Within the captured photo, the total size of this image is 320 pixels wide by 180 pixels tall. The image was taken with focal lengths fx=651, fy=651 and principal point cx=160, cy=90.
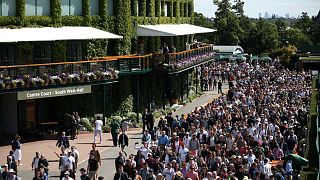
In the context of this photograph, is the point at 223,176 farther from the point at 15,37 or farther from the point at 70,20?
the point at 70,20

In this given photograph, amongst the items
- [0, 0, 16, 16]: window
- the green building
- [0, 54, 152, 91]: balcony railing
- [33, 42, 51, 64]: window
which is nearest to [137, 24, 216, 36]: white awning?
the green building

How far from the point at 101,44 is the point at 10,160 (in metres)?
18.6

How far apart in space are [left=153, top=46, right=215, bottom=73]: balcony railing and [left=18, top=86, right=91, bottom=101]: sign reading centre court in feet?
30.3

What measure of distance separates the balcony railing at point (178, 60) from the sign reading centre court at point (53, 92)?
9227 mm

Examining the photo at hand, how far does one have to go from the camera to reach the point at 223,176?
20.8m

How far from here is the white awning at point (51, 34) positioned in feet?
108

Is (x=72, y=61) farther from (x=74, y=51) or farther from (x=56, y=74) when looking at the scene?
(x=56, y=74)

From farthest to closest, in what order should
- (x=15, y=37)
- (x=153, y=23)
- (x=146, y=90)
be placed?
(x=153, y=23) < (x=146, y=90) < (x=15, y=37)

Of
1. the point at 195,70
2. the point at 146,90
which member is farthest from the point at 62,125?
the point at 195,70

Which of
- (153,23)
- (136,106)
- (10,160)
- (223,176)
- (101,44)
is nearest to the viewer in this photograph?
(223,176)

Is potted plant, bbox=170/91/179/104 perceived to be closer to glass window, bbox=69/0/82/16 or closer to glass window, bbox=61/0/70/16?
glass window, bbox=69/0/82/16

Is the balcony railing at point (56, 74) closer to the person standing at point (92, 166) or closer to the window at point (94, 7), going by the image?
the window at point (94, 7)

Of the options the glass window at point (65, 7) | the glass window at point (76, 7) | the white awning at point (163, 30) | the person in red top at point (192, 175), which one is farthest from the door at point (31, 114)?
the person in red top at point (192, 175)

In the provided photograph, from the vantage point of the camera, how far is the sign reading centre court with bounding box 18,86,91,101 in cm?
3253
